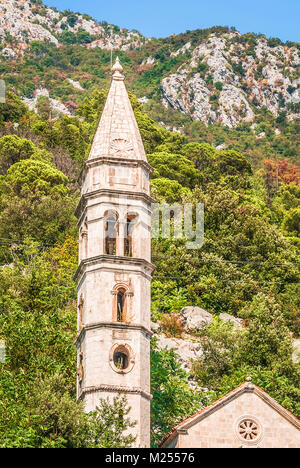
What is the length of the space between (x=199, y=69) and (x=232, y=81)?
446cm

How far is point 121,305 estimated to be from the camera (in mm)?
37062

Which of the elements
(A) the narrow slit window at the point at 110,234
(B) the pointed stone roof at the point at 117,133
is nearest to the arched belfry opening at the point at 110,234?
(A) the narrow slit window at the point at 110,234

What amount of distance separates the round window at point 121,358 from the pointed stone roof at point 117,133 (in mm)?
7779

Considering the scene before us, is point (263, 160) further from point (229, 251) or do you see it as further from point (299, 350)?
point (299, 350)

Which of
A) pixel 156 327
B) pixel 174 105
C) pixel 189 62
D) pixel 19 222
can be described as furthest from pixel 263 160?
pixel 156 327

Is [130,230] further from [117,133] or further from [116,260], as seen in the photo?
[117,133]

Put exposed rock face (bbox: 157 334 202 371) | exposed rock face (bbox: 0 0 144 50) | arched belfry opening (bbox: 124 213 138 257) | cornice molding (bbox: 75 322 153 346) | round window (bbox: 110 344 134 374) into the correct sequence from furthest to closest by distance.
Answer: exposed rock face (bbox: 0 0 144 50)
exposed rock face (bbox: 157 334 202 371)
arched belfry opening (bbox: 124 213 138 257)
cornice molding (bbox: 75 322 153 346)
round window (bbox: 110 344 134 374)

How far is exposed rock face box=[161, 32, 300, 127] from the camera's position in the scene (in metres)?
120

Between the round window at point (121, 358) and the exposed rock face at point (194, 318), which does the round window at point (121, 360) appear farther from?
the exposed rock face at point (194, 318)

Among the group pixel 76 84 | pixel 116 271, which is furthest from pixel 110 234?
pixel 76 84

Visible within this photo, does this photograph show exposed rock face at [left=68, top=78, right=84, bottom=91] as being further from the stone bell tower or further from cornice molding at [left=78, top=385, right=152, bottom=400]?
cornice molding at [left=78, top=385, right=152, bottom=400]

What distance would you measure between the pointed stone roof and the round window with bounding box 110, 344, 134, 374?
778 cm

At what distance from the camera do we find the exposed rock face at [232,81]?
120312 millimetres

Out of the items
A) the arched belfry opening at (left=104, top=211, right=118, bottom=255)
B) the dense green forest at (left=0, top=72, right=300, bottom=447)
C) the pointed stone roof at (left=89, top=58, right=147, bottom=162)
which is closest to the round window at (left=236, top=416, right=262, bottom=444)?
the dense green forest at (left=0, top=72, right=300, bottom=447)
